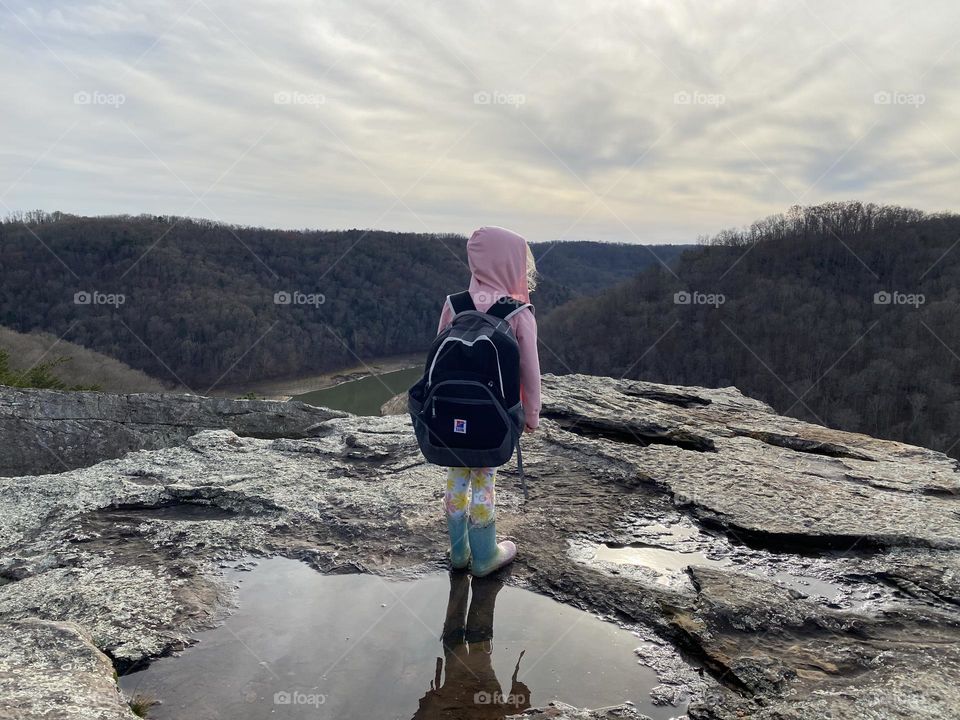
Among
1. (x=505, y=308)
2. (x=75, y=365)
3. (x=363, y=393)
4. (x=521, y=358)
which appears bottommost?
Result: (x=363, y=393)

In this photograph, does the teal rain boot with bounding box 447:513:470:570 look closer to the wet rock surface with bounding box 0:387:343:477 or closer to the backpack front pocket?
the backpack front pocket

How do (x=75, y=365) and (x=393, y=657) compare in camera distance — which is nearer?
(x=393, y=657)

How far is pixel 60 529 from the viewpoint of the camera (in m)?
3.12

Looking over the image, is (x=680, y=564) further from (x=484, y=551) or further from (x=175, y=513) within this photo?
(x=175, y=513)

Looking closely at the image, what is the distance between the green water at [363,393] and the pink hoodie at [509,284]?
26.9 meters

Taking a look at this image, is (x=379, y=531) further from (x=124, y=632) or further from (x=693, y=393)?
(x=693, y=393)

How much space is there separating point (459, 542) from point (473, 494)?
0.80 feet

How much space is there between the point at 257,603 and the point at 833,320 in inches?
1898

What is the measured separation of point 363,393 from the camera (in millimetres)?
41312

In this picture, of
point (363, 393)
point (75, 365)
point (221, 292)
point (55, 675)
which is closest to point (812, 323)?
point (363, 393)

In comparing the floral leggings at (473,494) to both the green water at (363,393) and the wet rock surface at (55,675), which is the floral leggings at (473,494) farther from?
the green water at (363,393)

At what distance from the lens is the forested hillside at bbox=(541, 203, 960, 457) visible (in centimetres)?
3544

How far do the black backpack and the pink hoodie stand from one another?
11 centimetres

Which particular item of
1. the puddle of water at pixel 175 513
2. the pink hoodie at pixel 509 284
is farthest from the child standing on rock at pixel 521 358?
the puddle of water at pixel 175 513
